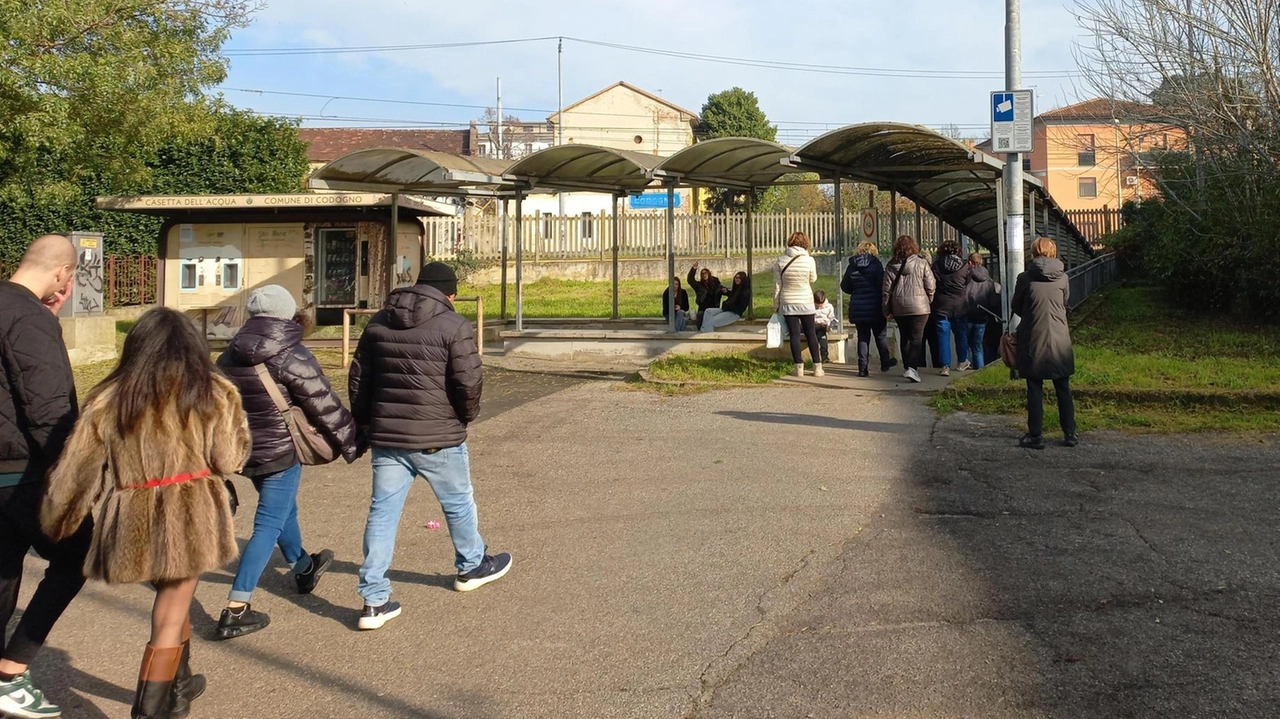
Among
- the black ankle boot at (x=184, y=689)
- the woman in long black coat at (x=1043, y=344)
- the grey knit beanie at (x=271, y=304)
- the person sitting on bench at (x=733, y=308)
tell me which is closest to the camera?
the black ankle boot at (x=184, y=689)

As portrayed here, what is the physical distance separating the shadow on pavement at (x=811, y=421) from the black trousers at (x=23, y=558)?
270 inches

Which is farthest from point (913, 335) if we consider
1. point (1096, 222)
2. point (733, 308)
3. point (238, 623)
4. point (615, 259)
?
point (1096, 222)

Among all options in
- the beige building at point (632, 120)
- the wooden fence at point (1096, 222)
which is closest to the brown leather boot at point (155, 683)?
the wooden fence at point (1096, 222)

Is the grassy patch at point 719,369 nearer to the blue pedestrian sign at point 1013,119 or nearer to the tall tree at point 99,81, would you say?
the blue pedestrian sign at point 1013,119

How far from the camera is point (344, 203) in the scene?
58.5 ft

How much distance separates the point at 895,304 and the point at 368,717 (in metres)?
9.06

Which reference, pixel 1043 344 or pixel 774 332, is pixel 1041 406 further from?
pixel 774 332

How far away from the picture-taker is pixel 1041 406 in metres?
8.61

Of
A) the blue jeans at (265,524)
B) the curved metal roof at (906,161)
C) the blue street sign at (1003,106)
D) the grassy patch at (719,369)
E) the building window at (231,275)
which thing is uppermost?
the blue street sign at (1003,106)

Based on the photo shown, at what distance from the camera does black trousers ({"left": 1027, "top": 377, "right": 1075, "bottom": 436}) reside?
Answer: 8.62m

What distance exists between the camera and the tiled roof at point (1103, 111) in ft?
56.3

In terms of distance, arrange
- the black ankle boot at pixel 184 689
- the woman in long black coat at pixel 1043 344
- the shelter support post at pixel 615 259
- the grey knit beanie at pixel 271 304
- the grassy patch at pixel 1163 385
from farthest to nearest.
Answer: the shelter support post at pixel 615 259, the grassy patch at pixel 1163 385, the woman in long black coat at pixel 1043 344, the grey knit beanie at pixel 271 304, the black ankle boot at pixel 184 689

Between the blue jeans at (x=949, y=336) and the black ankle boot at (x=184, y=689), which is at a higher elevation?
the blue jeans at (x=949, y=336)

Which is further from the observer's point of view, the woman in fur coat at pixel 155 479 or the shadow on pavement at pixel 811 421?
the shadow on pavement at pixel 811 421
